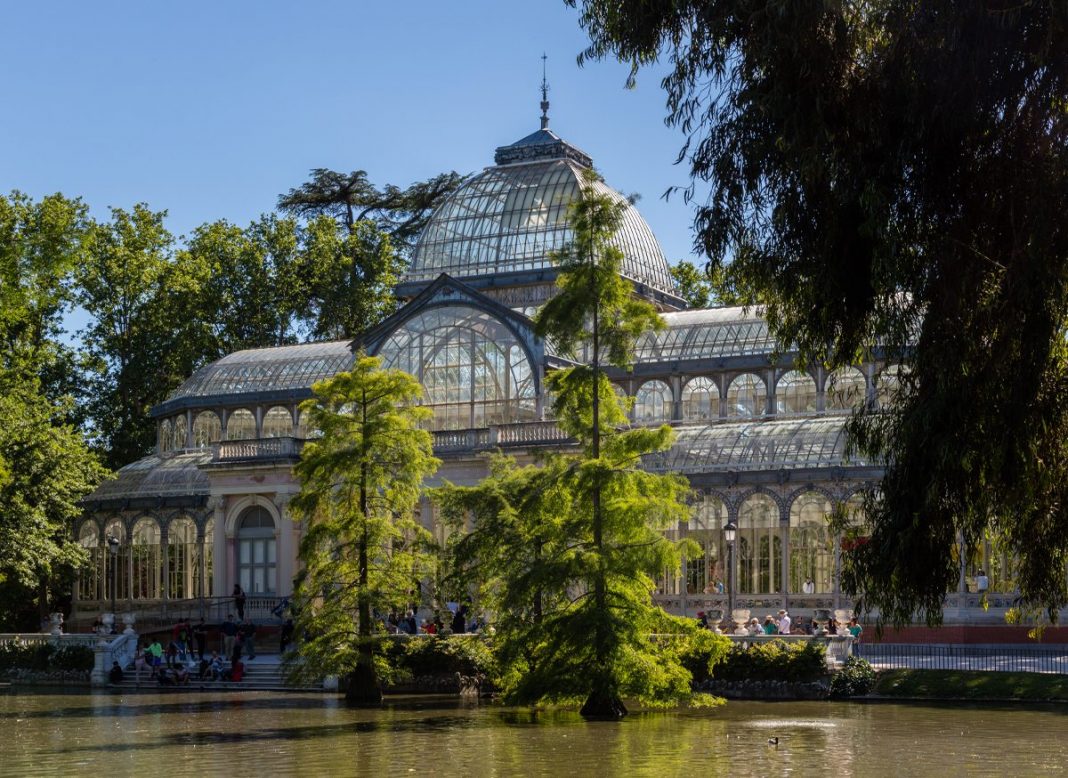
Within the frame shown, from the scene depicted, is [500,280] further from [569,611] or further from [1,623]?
[569,611]

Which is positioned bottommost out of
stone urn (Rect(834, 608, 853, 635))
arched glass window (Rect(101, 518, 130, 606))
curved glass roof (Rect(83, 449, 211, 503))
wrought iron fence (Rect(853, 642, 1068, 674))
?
wrought iron fence (Rect(853, 642, 1068, 674))

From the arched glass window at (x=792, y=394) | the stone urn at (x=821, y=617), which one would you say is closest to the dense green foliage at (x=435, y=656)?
the stone urn at (x=821, y=617)

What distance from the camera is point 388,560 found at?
134 ft

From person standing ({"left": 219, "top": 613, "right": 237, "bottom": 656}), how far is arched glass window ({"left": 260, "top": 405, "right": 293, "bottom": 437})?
1355 centimetres

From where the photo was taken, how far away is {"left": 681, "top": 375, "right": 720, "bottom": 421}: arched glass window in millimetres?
58750

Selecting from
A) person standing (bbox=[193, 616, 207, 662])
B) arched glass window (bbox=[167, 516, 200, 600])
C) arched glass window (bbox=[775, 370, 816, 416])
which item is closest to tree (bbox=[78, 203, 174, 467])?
arched glass window (bbox=[167, 516, 200, 600])

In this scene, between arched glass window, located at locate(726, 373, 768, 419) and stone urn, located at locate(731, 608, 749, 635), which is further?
arched glass window, located at locate(726, 373, 768, 419)

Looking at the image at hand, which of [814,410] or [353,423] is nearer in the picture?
[353,423]

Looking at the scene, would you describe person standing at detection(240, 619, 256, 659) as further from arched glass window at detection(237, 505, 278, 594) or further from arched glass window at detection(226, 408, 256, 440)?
arched glass window at detection(226, 408, 256, 440)

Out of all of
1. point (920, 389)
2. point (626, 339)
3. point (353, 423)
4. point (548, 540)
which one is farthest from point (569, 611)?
point (920, 389)

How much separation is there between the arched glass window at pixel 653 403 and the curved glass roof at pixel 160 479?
15688 millimetres

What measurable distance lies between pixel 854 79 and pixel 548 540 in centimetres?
1841

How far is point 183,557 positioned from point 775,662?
93.8ft

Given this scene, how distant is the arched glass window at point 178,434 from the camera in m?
68.4
